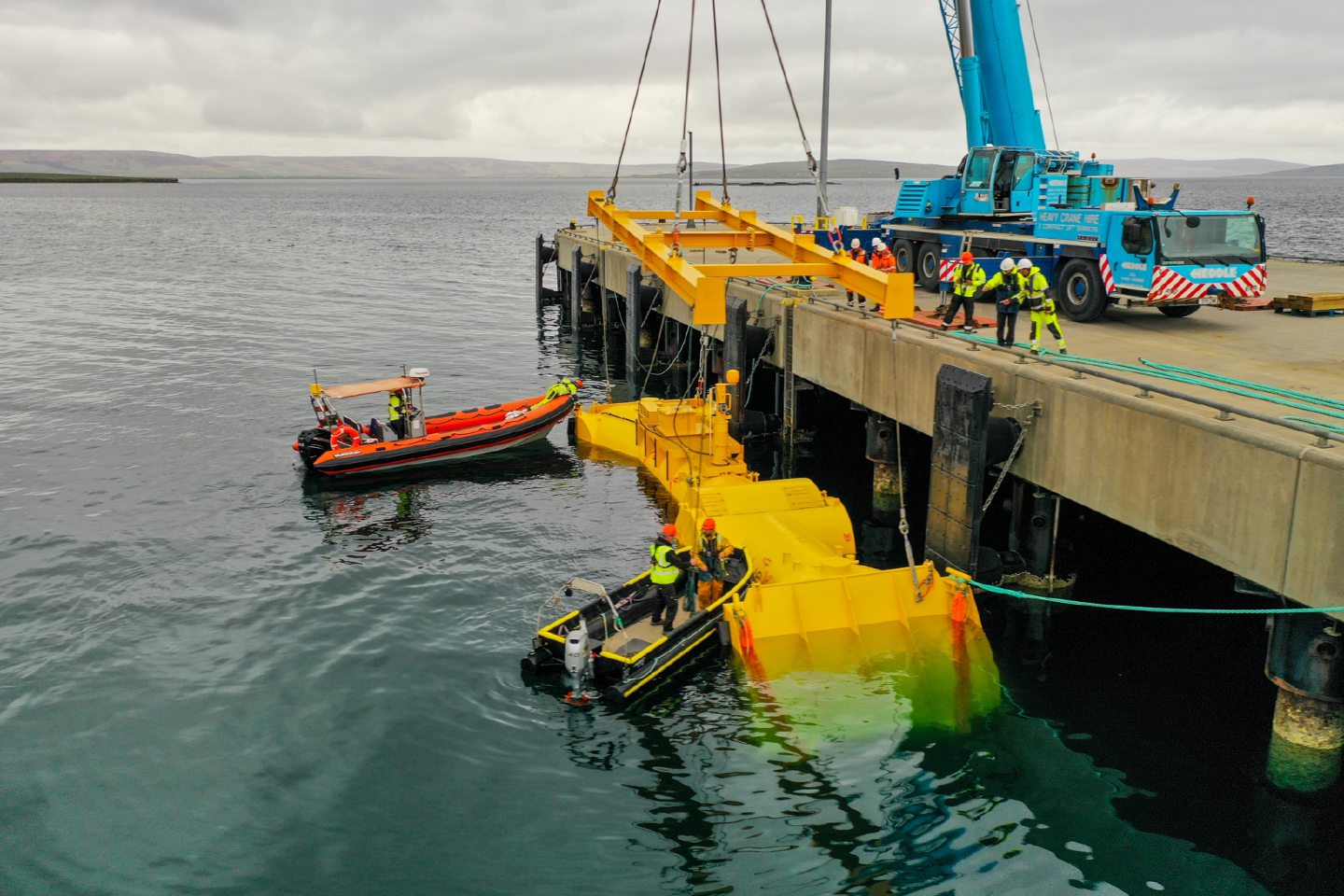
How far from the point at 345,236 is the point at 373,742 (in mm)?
105254

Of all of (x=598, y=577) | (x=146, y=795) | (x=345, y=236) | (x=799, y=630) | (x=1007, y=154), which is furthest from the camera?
(x=345, y=236)

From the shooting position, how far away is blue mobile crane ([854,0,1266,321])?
763 inches

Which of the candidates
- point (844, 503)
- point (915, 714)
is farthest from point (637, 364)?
point (915, 714)

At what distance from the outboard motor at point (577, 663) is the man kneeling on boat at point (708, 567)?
2.43 m

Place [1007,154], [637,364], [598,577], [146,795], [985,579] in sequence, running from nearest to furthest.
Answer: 1. [146,795]
2. [985,579]
3. [598,577]
4. [1007,154]
5. [637,364]

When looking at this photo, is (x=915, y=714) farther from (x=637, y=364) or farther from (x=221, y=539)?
(x=637, y=364)

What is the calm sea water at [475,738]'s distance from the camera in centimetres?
1080

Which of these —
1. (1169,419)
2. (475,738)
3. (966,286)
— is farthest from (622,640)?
(966,286)

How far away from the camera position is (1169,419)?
40.7 feet

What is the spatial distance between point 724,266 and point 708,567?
7115mm

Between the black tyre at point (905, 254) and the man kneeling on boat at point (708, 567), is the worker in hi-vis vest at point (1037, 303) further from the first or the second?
the black tyre at point (905, 254)

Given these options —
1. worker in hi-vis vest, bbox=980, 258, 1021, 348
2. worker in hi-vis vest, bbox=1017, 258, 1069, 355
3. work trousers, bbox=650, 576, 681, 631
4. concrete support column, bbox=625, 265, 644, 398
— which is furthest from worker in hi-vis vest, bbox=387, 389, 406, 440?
worker in hi-vis vest, bbox=1017, 258, 1069, 355

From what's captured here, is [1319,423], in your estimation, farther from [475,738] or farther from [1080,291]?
[475,738]

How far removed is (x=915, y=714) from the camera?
13.3 meters
